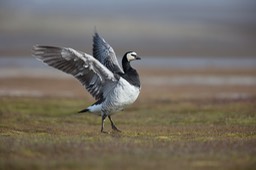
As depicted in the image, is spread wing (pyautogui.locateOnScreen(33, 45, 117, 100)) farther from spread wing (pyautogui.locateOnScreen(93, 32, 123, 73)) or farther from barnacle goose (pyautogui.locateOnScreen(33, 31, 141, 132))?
spread wing (pyautogui.locateOnScreen(93, 32, 123, 73))

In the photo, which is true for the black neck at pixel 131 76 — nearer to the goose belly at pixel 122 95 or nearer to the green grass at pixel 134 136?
the goose belly at pixel 122 95

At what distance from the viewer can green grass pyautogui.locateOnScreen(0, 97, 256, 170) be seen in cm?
1104

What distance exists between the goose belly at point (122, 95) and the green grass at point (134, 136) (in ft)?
2.58

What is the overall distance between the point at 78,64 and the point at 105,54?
105 inches

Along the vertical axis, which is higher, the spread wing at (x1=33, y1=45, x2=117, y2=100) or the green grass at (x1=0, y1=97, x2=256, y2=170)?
the spread wing at (x1=33, y1=45, x2=117, y2=100)

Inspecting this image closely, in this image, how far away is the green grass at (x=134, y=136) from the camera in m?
11.0

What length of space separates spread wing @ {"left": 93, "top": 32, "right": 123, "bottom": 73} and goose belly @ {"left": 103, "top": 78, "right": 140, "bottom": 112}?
1516mm

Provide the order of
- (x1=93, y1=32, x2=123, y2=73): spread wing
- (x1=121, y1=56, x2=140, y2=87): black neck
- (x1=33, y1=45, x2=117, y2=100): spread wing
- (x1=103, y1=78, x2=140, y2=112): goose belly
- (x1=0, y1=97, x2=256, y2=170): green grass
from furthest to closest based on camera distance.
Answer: (x1=93, y1=32, x2=123, y2=73): spread wing < (x1=121, y1=56, x2=140, y2=87): black neck < (x1=103, y1=78, x2=140, y2=112): goose belly < (x1=33, y1=45, x2=117, y2=100): spread wing < (x1=0, y1=97, x2=256, y2=170): green grass

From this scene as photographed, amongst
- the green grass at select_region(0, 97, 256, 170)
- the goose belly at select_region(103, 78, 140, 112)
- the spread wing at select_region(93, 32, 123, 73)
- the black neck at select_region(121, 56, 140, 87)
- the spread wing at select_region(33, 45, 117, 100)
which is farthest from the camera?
the spread wing at select_region(93, 32, 123, 73)

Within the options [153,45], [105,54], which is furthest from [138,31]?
[105,54]

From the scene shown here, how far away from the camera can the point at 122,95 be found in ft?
53.7

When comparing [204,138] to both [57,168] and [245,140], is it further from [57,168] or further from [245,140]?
[57,168]

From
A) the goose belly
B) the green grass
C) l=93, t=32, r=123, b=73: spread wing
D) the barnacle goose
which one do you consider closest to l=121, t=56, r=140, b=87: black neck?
the barnacle goose

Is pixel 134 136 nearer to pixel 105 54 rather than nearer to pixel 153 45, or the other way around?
pixel 105 54
